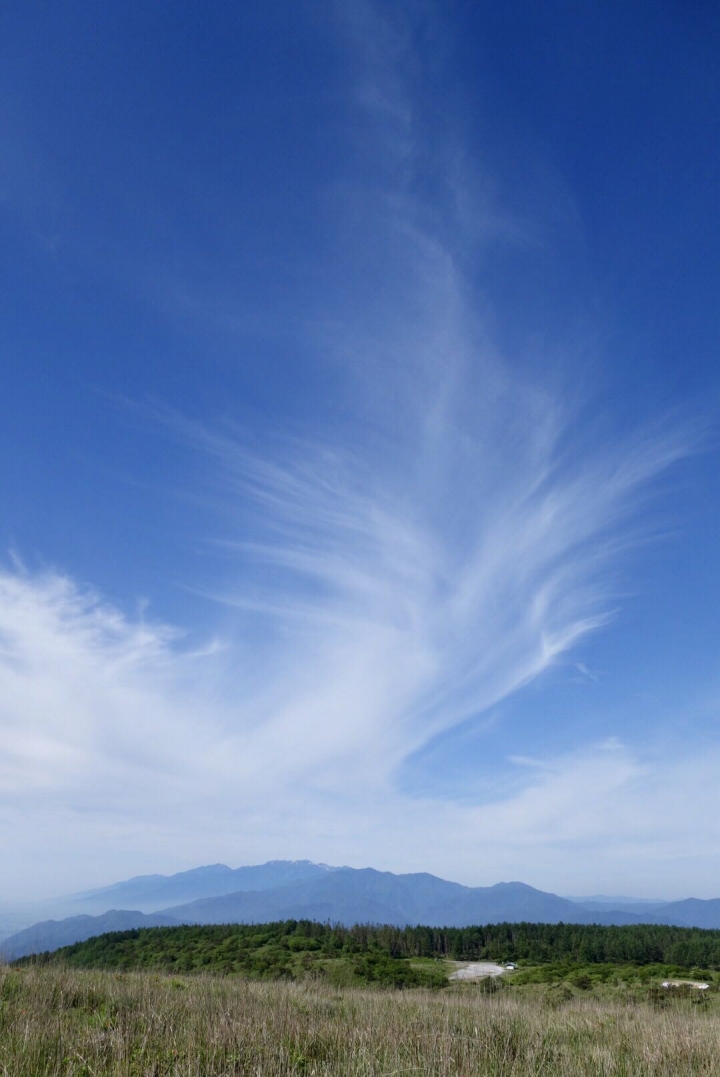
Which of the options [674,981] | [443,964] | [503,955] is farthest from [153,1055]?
[503,955]

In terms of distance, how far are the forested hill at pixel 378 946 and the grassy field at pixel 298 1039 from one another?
34.7 metres

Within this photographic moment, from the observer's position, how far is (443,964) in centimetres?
4575

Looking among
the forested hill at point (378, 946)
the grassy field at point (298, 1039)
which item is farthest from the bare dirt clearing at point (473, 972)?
the grassy field at point (298, 1039)

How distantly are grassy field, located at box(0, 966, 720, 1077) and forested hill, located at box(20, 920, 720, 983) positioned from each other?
1366 inches

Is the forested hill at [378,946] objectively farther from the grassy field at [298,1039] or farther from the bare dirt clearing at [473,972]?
the grassy field at [298,1039]

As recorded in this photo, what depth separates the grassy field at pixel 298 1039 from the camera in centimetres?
643

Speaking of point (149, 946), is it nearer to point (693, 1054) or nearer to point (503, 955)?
point (503, 955)

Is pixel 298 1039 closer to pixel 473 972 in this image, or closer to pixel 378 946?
pixel 473 972

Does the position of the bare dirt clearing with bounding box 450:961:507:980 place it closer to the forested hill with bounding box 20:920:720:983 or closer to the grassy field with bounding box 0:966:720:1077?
the forested hill with bounding box 20:920:720:983

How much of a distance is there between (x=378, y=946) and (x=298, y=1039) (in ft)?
192

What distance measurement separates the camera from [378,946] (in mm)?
57156

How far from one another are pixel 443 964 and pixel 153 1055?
156 ft

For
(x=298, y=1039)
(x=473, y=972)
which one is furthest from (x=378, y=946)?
(x=298, y=1039)

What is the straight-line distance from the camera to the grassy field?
21.1 feet
